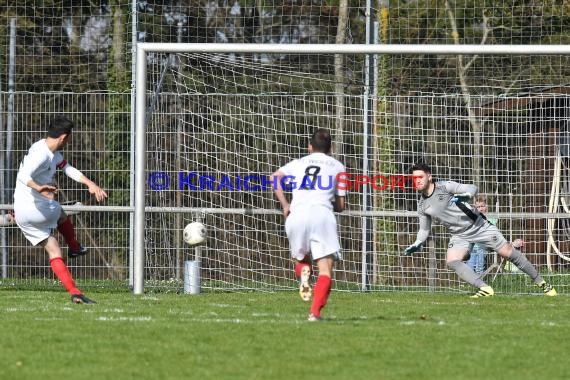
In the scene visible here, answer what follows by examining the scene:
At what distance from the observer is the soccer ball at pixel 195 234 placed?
597 inches

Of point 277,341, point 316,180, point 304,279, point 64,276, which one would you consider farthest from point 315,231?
point 64,276

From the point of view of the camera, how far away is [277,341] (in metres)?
9.31

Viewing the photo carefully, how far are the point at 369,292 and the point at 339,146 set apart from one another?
2.32 m

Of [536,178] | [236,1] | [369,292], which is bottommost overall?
[369,292]

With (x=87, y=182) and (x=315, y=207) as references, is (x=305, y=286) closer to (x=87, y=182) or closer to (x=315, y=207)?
(x=315, y=207)

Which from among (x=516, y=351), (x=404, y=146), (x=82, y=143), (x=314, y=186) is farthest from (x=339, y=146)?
(x=516, y=351)

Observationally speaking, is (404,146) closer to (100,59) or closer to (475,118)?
(475,118)

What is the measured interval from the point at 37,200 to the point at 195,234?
8.57 feet

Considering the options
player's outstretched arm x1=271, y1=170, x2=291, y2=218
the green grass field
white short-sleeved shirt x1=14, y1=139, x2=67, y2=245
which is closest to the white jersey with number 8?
player's outstretched arm x1=271, y1=170, x2=291, y2=218

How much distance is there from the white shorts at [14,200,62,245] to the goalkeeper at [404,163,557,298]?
4426 millimetres

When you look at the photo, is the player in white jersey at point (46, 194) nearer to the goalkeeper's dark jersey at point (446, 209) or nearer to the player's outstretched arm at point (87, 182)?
the player's outstretched arm at point (87, 182)

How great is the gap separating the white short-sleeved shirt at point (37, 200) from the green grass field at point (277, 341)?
0.81 meters

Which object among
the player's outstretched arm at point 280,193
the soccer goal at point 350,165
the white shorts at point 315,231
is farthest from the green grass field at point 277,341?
the soccer goal at point 350,165

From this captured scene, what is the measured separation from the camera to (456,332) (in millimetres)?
10070
